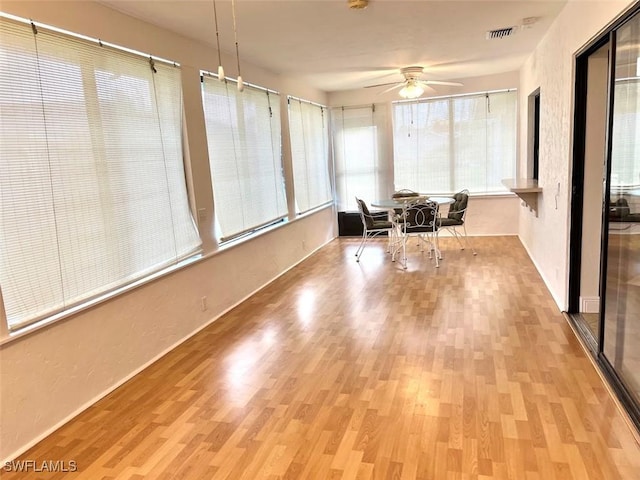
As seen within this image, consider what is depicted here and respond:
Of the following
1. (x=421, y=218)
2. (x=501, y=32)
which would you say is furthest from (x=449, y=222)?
(x=501, y=32)

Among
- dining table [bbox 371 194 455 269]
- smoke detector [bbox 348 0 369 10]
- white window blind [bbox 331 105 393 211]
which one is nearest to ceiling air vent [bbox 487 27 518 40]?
smoke detector [bbox 348 0 369 10]

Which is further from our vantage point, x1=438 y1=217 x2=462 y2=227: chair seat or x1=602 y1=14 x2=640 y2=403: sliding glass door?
x1=438 y1=217 x2=462 y2=227: chair seat

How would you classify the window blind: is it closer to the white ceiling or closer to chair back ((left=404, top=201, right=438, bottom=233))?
the white ceiling

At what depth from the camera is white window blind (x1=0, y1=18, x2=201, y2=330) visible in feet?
7.68

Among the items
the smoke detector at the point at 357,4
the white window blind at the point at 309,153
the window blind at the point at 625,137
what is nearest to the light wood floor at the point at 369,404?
the window blind at the point at 625,137

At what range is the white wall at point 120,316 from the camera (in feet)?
7.75

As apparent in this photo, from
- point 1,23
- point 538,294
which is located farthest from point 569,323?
point 1,23

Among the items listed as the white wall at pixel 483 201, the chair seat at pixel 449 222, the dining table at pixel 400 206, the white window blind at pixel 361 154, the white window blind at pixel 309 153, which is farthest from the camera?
the white window blind at pixel 361 154

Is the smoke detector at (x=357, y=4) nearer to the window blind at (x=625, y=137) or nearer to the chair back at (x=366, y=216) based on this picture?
the window blind at (x=625, y=137)

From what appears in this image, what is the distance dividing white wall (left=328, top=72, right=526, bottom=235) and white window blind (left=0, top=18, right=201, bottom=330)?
14.5 ft

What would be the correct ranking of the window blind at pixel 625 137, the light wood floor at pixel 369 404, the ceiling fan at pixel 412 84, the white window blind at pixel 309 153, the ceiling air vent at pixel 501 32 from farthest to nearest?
the white window blind at pixel 309 153 < the ceiling fan at pixel 412 84 < the ceiling air vent at pixel 501 32 < the window blind at pixel 625 137 < the light wood floor at pixel 369 404

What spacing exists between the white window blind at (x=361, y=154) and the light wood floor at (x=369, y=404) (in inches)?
148

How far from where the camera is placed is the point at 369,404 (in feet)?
8.50

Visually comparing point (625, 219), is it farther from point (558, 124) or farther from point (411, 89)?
point (411, 89)
